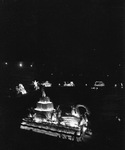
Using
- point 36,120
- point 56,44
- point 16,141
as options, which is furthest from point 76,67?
point 16,141

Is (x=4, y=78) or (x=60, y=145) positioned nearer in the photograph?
(x=60, y=145)

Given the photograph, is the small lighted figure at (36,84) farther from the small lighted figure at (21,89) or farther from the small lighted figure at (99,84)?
the small lighted figure at (99,84)

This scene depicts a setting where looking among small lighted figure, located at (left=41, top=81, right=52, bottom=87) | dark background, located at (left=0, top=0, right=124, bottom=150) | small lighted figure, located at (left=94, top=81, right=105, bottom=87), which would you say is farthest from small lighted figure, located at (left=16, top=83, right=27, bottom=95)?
small lighted figure, located at (left=94, top=81, right=105, bottom=87)

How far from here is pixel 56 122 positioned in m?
2.64

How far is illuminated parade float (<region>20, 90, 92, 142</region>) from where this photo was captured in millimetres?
2570

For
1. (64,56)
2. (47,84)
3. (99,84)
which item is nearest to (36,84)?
(47,84)

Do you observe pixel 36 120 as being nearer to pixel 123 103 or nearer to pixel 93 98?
pixel 93 98

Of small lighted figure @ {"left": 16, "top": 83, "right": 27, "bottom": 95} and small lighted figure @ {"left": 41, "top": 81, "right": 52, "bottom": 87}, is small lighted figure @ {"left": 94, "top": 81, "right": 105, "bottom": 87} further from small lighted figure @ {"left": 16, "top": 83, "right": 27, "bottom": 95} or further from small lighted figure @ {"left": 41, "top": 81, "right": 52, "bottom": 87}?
small lighted figure @ {"left": 16, "top": 83, "right": 27, "bottom": 95}

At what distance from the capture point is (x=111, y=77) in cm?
264

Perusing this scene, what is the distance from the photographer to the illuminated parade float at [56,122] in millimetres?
2570

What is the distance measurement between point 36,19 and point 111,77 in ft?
3.33

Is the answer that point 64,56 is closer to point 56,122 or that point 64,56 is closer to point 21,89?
point 21,89

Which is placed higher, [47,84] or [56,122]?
[47,84]

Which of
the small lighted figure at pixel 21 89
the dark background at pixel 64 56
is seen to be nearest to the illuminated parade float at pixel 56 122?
the dark background at pixel 64 56
